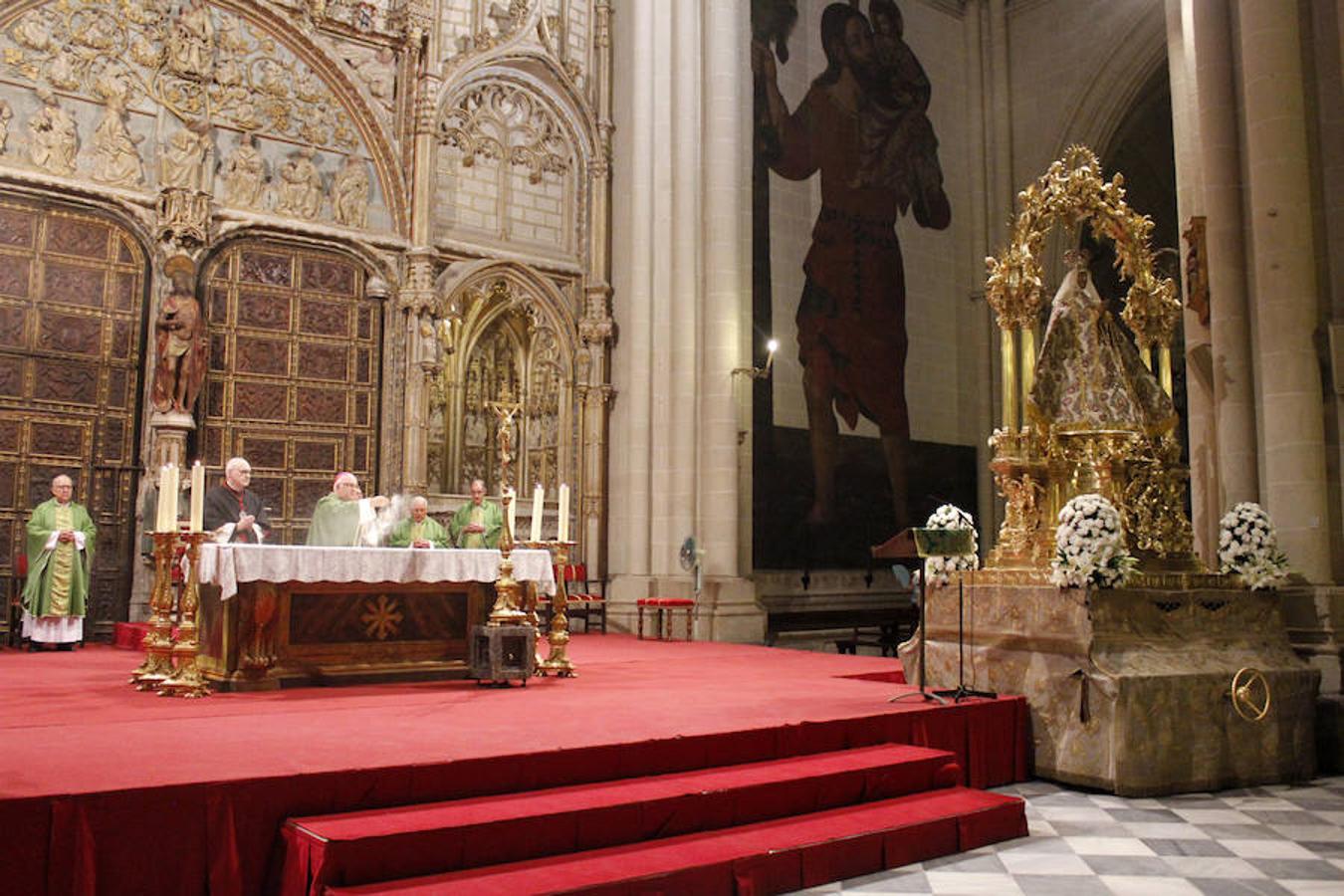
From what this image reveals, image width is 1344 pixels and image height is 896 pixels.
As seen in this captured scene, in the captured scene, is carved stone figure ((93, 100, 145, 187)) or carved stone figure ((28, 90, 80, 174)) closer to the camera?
carved stone figure ((28, 90, 80, 174))

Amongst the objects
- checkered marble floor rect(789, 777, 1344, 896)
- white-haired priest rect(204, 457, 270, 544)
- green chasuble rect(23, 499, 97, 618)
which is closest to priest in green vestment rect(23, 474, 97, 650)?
green chasuble rect(23, 499, 97, 618)

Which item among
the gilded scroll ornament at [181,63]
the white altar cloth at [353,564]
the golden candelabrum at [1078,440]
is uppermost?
the gilded scroll ornament at [181,63]

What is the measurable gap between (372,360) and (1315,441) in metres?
10.3

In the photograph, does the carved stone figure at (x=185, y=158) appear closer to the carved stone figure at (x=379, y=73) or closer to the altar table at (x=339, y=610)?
the carved stone figure at (x=379, y=73)

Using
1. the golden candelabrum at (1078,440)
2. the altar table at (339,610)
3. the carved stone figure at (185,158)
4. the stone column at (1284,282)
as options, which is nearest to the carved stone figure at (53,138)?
the carved stone figure at (185,158)

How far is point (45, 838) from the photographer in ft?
12.1

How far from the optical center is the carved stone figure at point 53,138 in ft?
38.7

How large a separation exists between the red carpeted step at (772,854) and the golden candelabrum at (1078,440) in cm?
264

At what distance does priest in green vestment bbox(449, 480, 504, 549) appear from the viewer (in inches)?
493

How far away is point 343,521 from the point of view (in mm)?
8891

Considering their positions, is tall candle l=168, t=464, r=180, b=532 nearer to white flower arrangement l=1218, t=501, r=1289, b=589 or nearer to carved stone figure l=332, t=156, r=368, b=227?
carved stone figure l=332, t=156, r=368, b=227

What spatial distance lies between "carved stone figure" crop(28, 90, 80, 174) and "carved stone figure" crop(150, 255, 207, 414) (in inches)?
58.8

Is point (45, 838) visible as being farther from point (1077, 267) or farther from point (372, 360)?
point (372, 360)

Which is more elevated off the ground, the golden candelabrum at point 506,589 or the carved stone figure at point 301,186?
the carved stone figure at point 301,186
